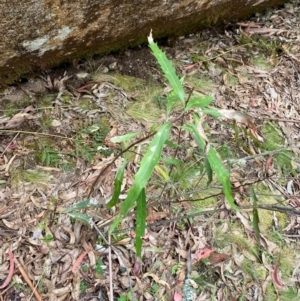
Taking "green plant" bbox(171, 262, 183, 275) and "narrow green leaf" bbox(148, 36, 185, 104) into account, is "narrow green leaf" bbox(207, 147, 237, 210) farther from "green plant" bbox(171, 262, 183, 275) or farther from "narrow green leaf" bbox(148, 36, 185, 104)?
"green plant" bbox(171, 262, 183, 275)

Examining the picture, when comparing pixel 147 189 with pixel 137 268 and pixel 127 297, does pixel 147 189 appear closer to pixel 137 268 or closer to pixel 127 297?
pixel 137 268

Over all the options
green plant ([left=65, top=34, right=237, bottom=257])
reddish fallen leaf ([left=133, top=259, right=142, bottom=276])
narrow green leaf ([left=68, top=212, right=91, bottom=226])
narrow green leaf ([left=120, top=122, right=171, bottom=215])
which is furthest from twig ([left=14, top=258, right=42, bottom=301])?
narrow green leaf ([left=120, top=122, right=171, bottom=215])

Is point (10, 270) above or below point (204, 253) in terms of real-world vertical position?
above

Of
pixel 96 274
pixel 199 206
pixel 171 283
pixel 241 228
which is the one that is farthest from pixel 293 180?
pixel 96 274

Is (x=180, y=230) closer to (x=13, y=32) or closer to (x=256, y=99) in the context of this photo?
(x=256, y=99)

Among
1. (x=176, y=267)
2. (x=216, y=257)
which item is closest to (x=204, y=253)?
(x=216, y=257)

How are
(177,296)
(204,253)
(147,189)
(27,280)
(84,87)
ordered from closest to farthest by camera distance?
(27,280), (177,296), (204,253), (147,189), (84,87)
